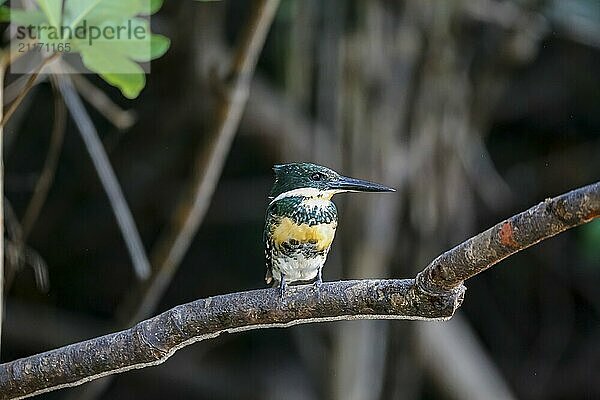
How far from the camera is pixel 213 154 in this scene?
6.02 feet

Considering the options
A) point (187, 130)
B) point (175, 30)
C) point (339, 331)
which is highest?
point (175, 30)

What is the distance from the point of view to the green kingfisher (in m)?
1.20

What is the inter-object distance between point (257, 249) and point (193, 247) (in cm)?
25

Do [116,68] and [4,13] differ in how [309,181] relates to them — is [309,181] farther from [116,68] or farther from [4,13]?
[4,13]

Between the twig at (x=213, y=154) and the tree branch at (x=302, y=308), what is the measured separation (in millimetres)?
813

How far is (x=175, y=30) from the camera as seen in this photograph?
8.40ft

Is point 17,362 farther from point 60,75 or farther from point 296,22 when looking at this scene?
point 296,22

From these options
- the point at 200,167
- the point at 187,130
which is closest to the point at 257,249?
Result: the point at 187,130

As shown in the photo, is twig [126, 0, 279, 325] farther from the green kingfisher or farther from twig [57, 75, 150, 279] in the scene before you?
the green kingfisher

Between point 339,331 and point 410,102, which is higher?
point 410,102

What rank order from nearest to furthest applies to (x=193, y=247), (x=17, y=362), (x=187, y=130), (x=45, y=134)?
(x=17, y=362), (x=187, y=130), (x=45, y=134), (x=193, y=247)

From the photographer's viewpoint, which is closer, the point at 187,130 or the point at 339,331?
the point at 339,331

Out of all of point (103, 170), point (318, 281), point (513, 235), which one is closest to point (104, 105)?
point (103, 170)

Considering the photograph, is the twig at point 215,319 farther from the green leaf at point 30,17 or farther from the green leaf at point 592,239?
the green leaf at point 592,239
